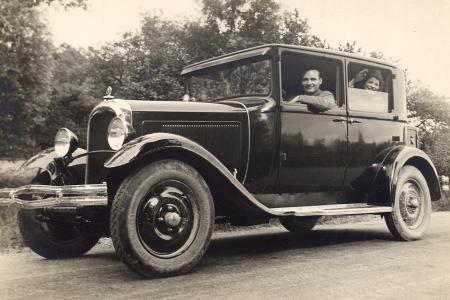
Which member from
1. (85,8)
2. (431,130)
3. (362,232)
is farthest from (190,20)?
(362,232)

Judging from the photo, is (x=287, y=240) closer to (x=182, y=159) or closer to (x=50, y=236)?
(x=182, y=159)

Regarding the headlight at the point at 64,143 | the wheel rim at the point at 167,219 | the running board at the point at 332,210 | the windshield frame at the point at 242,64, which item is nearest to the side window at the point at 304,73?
the windshield frame at the point at 242,64

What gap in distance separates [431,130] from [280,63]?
6.39 metres

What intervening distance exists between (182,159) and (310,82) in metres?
1.90

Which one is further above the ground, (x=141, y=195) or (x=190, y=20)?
(x=190, y=20)

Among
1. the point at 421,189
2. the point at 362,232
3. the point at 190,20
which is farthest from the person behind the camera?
the point at 190,20

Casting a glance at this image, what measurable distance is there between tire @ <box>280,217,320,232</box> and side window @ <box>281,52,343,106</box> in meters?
1.60

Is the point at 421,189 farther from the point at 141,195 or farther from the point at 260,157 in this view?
the point at 141,195

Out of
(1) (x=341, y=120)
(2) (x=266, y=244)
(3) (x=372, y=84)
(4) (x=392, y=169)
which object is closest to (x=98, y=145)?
(2) (x=266, y=244)

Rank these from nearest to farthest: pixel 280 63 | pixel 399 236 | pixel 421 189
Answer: pixel 280 63, pixel 399 236, pixel 421 189

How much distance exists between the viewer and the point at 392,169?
5.07 meters

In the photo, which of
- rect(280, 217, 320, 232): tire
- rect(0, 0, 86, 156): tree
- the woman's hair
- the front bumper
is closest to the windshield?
the woman's hair

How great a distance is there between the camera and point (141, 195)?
329 cm

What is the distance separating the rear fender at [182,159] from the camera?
331cm
